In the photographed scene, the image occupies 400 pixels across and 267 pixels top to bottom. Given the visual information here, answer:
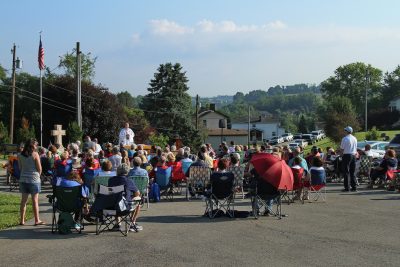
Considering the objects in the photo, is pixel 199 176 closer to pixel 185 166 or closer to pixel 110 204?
pixel 185 166

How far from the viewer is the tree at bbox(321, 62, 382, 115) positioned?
377ft

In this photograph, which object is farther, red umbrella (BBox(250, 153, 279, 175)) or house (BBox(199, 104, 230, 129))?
house (BBox(199, 104, 230, 129))

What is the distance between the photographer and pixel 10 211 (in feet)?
44.3

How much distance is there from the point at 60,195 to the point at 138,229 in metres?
1.55

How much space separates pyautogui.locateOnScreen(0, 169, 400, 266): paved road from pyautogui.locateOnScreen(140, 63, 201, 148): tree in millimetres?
57414

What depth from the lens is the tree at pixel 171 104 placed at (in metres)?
70.5

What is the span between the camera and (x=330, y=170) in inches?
843

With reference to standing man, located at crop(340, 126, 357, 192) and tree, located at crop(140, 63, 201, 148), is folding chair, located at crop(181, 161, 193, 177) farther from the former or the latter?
tree, located at crop(140, 63, 201, 148)

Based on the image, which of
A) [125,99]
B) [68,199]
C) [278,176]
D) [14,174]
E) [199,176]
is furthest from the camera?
[125,99]

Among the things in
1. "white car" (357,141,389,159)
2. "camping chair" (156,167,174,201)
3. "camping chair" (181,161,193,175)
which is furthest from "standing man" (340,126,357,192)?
"white car" (357,141,389,159)

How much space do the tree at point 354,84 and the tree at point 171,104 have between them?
52.6 metres

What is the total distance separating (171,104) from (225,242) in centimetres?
6156

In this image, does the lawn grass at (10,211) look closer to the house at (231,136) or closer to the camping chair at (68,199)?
the camping chair at (68,199)

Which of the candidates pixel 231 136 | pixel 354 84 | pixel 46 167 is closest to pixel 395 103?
pixel 354 84
